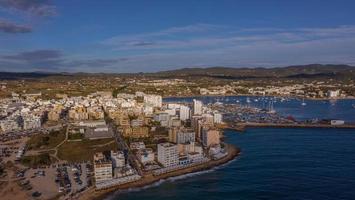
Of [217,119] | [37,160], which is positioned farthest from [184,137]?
[217,119]

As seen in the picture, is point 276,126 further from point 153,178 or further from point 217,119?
point 153,178

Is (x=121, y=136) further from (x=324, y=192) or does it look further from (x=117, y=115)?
(x=324, y=192)

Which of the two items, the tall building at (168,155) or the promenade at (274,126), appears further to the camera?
the promenade at (274,126)

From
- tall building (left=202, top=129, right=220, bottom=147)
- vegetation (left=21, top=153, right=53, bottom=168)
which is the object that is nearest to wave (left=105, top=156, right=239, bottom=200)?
tall building (left=202, top=129, right=220, bottom=147)

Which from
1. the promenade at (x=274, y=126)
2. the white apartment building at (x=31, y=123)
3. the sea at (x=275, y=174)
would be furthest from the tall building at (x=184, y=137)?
the white apartment building at (x=31, y=123)

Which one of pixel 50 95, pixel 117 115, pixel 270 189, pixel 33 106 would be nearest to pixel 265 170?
pixel 270 189

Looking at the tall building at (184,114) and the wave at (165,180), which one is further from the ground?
the tall building at (184,114)

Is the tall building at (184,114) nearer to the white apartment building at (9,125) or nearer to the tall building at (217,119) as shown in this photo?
the tall building at (217,119)

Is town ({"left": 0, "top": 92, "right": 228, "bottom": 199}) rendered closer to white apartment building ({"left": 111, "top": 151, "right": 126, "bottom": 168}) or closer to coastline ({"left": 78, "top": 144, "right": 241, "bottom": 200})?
white apartment building ({"left": 111, "top": 151, "right": 126, "bottom": 168})
